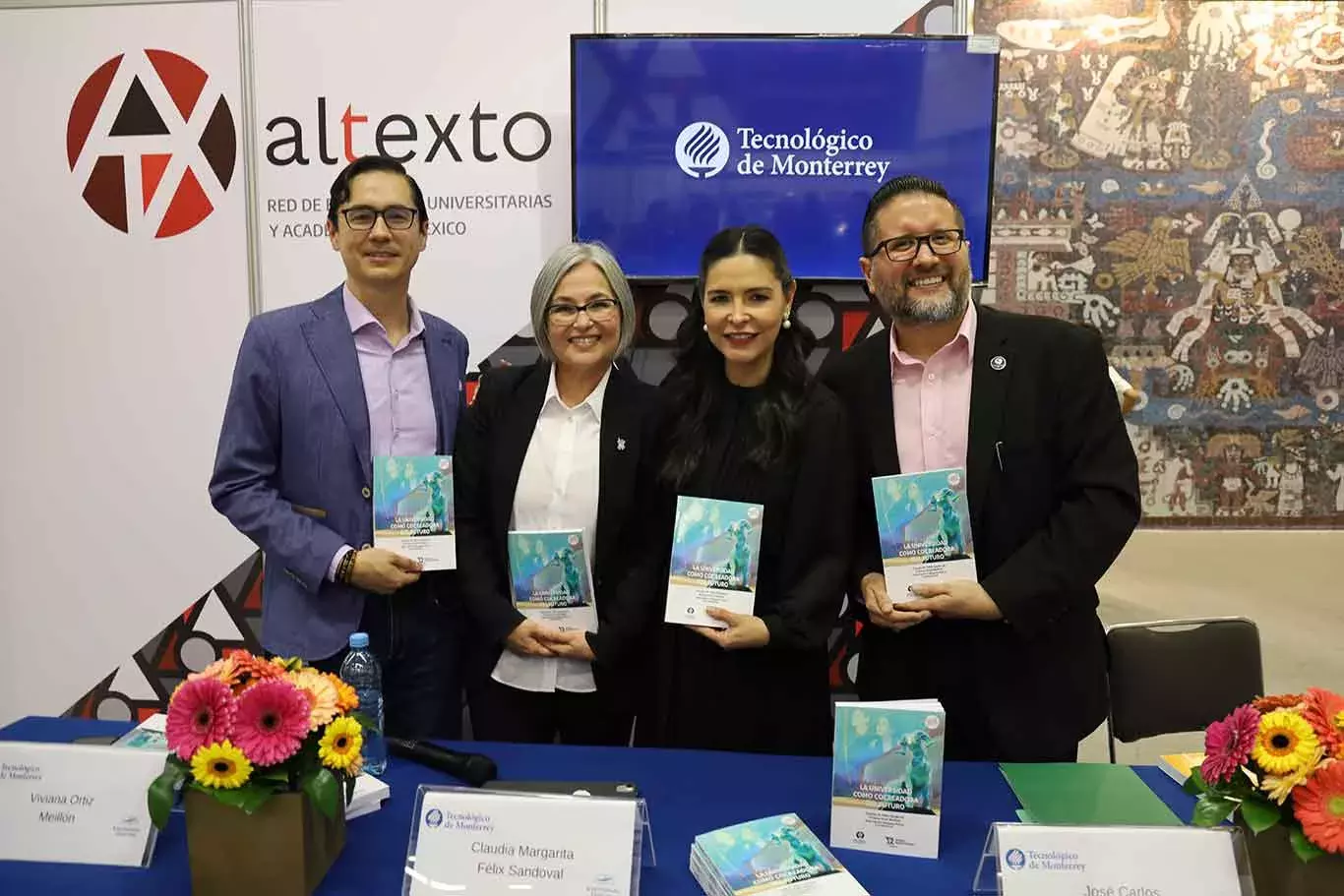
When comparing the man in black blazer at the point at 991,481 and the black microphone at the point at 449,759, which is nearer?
the black microphone at the point at 449,759

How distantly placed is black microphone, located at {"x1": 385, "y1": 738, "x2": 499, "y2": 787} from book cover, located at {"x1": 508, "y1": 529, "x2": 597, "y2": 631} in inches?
15.3

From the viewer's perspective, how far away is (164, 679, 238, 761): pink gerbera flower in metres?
1.29

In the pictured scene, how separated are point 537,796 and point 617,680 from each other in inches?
34.6

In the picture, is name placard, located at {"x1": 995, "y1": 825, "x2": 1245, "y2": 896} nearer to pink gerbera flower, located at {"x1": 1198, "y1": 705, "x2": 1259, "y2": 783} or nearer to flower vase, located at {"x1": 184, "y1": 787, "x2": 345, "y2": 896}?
pink gerbera flower, located at {"x1": 1198, "y1": 705, "x2": 1259, "y2": 783}

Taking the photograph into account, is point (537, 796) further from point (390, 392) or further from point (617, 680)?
point (390, 392)

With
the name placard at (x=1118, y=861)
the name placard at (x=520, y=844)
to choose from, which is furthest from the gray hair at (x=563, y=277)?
the name placard at (x=1118, y=861)

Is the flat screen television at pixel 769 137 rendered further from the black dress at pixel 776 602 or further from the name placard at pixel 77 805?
the name placard at pixel 77 805

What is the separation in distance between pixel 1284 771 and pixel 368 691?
5.45ft

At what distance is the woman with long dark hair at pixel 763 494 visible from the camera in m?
2.00

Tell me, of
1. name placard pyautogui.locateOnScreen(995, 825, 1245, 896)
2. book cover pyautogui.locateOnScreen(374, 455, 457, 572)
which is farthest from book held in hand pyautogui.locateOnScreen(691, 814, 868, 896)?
book cover pyautogui.locateOnScreen(374, 455, 457, 572)

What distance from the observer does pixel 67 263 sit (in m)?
3.32

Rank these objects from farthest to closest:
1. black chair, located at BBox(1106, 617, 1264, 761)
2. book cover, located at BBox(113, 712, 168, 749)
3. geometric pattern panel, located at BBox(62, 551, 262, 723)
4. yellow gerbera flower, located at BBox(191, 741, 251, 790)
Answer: geometric pattern panel, located at BBox(62, 551, 262, 723), black chair, located at BBox(1106, 617, 1264, 761), book cover, located at BBox(113, 712, 168, 749), yellow gerbera flower, located at BBox(191, 741, 251, 790)

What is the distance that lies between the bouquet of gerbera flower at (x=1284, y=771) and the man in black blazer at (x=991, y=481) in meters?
0.64

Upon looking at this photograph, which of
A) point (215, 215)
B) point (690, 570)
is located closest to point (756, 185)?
point (690, 570)
